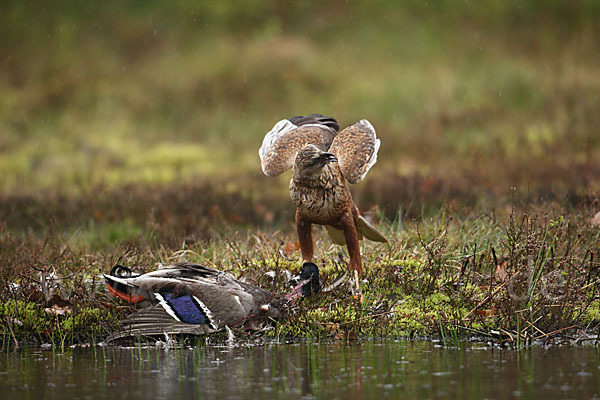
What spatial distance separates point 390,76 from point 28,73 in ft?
33.7

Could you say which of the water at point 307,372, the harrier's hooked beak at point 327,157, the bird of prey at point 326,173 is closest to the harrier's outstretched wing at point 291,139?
A: the bird of prey at point 326,173

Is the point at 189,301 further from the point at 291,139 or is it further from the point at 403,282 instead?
the point at 291,139

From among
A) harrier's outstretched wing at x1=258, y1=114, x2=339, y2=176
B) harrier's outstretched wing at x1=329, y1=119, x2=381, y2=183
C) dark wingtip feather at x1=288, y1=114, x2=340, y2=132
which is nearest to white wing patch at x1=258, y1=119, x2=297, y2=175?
harrier's outstretched wing at x1=258, y1=114, x2=339, y2=176

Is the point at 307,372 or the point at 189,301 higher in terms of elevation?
the point at 189,301

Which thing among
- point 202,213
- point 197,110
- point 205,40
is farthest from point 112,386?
point 205,40

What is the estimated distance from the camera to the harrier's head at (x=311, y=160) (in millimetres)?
7898

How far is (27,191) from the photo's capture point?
16688 millimetres

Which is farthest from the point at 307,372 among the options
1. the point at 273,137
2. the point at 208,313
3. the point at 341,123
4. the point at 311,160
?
the point at 341,123

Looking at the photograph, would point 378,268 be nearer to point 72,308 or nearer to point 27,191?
point 72,308

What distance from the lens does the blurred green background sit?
1919 centimetres

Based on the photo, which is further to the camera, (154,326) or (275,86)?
(275,86)

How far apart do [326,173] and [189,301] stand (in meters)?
1.67

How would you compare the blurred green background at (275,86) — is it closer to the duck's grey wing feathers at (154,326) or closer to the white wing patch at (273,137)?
the white wing patch at (273,137)

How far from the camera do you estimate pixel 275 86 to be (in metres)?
24.3
